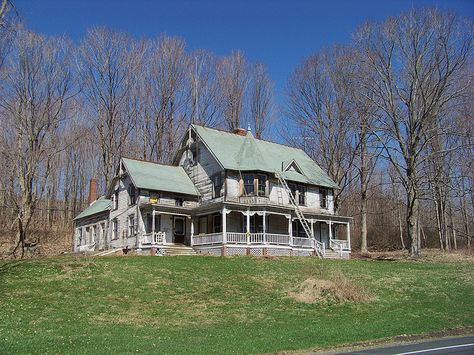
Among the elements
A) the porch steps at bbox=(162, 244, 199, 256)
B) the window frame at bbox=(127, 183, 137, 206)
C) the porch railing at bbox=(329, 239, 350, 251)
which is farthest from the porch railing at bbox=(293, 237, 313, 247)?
the window frame at bbox=(127, 183, 137, 206)

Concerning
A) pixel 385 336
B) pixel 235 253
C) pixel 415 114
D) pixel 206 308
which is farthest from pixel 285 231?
pixel 385 336

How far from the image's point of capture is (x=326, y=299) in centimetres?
2205

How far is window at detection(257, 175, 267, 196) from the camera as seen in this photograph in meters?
37.5

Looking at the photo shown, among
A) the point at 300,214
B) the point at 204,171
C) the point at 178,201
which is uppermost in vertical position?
the point at 204,171

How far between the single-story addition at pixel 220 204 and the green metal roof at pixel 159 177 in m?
0.07

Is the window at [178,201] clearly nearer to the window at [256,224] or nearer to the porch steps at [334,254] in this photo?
the window at [256,224]

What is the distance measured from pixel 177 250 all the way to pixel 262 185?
8.04 m

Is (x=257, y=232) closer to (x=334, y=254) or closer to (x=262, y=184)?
(x=262, y=184)

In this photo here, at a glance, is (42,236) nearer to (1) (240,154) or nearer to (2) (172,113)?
(2) (172,113)

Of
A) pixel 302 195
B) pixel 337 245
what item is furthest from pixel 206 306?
pixel 337 245

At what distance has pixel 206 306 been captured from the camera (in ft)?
66.1

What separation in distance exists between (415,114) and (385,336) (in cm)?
2677

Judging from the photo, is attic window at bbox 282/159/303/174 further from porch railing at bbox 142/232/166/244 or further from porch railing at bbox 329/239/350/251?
porch railing at bbox 142/232/166/244

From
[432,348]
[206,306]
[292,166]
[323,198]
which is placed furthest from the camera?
[323,198]
